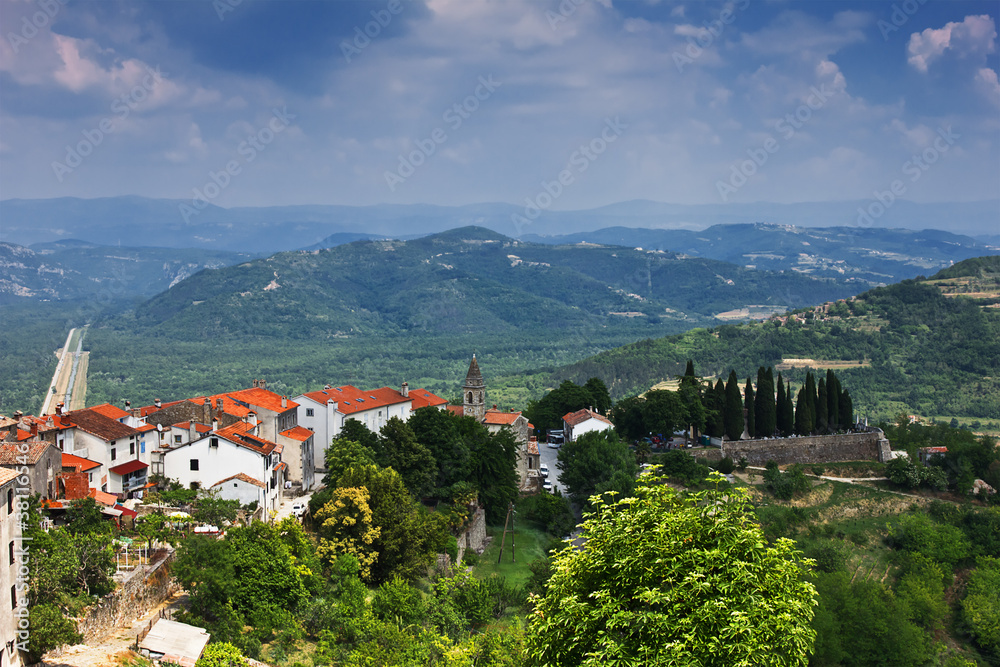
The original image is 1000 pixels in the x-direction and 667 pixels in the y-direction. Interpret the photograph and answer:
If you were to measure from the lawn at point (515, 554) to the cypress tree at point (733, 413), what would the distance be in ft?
58.9

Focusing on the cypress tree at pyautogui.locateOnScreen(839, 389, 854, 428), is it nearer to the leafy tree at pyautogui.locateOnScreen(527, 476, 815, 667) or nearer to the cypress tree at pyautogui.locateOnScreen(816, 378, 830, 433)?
the cypress tree at pyautogui.locateOnScreen(816, 378, 830, 433)

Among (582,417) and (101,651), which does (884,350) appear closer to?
(582,417)

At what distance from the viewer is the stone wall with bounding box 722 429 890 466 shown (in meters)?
59.7

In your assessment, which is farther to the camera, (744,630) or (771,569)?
(771,569)

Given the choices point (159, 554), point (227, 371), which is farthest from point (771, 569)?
point (227, 371)

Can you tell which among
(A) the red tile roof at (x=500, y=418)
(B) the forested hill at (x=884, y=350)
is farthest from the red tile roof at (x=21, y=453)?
(B) the forested hill at (x=884, y=350)

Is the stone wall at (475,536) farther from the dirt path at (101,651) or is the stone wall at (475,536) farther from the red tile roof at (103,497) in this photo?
the dirt path at (101,651)

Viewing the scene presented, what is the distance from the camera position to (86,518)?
107 ft

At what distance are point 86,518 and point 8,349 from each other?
168 m

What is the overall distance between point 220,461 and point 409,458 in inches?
448

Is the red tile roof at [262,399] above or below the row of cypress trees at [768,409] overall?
above

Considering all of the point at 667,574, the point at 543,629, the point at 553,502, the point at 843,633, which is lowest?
the point at 843,633

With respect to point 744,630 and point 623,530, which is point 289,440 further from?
point 744,630

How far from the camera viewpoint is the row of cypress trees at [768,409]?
60.8 metres
